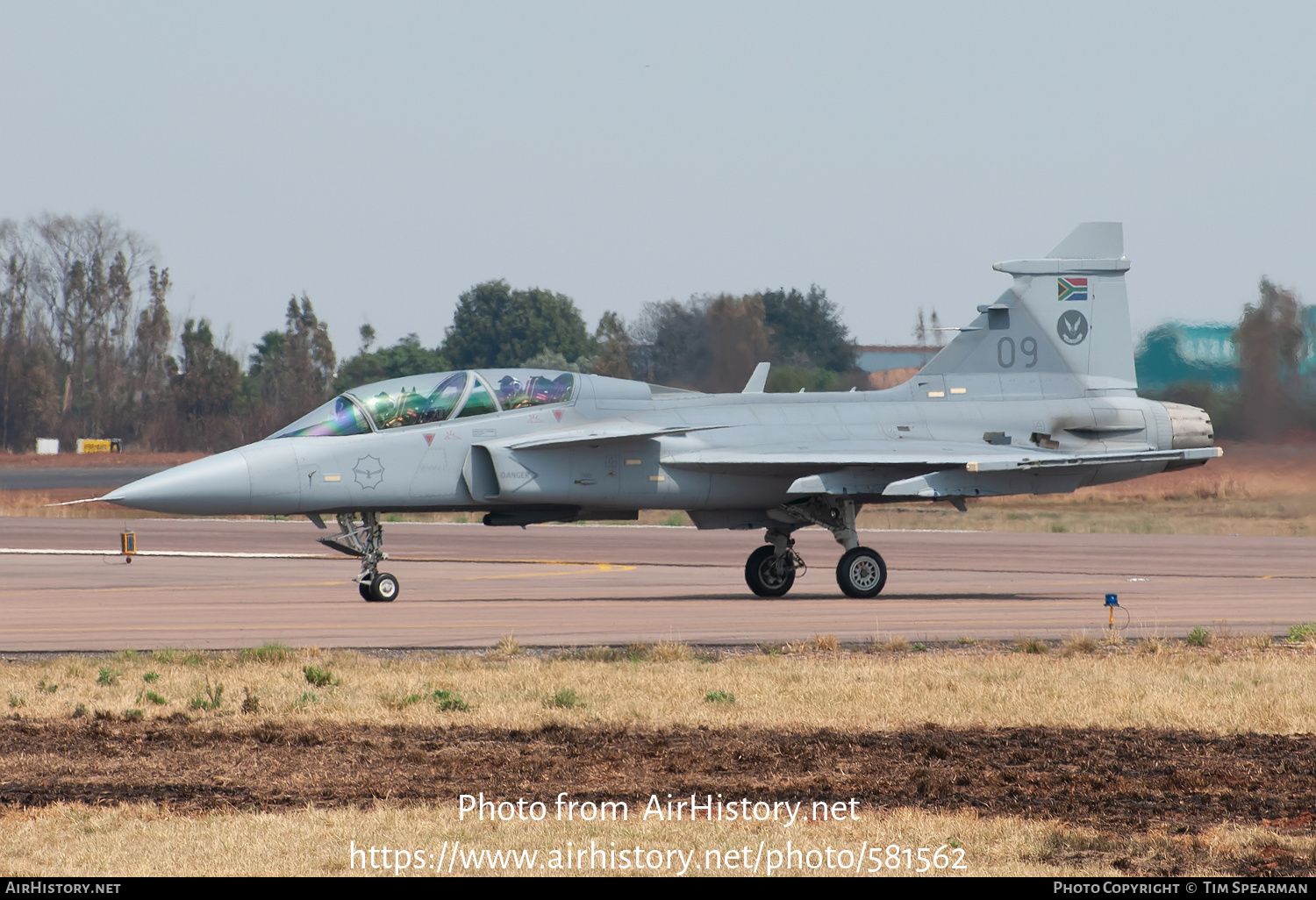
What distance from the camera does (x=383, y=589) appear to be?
20109 mm

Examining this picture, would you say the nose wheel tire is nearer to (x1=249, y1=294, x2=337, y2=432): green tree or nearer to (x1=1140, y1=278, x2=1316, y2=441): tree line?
(x1=1140, y1=278, x2=1316, y2=441): tree line

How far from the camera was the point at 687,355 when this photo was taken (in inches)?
1638

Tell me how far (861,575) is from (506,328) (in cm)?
7384

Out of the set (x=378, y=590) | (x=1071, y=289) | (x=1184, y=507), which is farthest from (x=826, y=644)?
(x=1184, y=507)

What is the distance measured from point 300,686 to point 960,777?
556 cm

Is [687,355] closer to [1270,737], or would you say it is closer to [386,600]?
[386,600]

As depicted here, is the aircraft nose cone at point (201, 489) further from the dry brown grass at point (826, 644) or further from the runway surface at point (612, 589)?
the dry brown grass at point (826, 644)

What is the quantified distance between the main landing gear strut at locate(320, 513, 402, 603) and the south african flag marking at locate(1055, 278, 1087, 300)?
33.9 feet

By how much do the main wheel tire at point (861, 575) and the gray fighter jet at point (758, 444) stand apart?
0.09 feet

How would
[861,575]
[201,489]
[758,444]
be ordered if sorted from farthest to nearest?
[861,575], [758,444], [201,489]

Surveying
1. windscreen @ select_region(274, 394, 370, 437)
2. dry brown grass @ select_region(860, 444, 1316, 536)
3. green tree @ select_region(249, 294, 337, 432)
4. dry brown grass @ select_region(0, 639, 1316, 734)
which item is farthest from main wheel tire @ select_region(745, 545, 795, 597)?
green tree @ select_region(249, 294, 337, 432)

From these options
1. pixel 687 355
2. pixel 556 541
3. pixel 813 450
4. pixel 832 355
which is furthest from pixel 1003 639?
pixel 832 355

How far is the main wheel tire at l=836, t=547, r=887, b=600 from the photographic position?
21078 mm

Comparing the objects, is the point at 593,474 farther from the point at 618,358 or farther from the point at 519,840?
the point at 618,358
